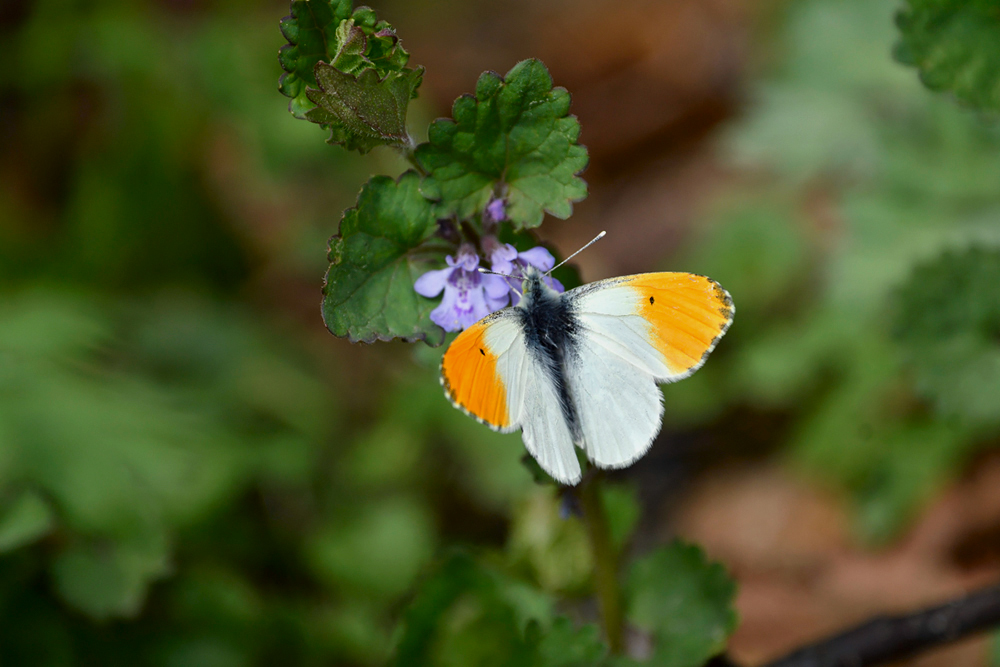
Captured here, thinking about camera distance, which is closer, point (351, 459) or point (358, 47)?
point (358, 47)

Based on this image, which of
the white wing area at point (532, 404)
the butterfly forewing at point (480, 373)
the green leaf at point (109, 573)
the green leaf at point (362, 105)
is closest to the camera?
the green leaf at point (362, 105)

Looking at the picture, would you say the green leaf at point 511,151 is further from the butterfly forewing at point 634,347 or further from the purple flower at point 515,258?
the butterfly forewing at point 634,347

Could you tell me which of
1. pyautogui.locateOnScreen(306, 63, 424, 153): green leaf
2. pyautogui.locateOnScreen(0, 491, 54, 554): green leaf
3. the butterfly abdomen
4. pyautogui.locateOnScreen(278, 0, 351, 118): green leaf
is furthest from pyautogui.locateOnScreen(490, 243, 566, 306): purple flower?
pyautogui.locateOnScreen(0, 491, 54, 554): green leaf

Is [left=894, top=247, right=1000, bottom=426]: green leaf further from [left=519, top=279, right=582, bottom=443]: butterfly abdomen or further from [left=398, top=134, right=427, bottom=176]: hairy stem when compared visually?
[left=398, top=134, right=427, bottom=176]: hairy stem

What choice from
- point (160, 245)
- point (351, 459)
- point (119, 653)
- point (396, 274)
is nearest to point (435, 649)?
point (396, 274)

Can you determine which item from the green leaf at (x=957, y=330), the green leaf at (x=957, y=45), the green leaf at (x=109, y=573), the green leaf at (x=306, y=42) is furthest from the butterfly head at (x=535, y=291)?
the green leaf at (x=109, y=573)

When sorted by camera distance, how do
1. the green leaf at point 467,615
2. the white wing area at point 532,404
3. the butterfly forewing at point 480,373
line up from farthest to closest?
the green leaf at point 467,615
the butterfly forewing at point 480,373
the white wing area at point 532,404

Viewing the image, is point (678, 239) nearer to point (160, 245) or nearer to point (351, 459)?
point (351, 459)
